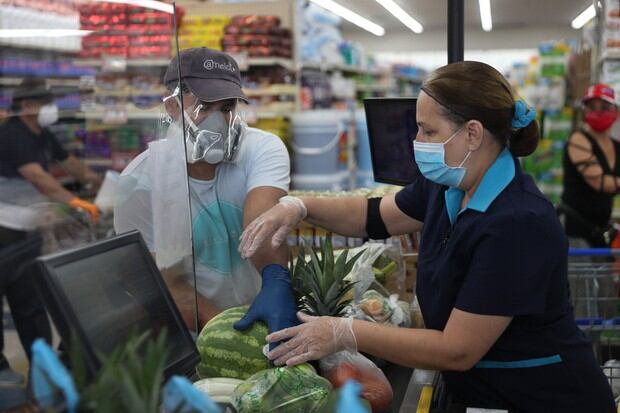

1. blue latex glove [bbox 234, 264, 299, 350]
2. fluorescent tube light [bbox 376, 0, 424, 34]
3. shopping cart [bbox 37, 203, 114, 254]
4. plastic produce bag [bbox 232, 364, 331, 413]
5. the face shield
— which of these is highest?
fluorescent tube light [bbox 376, 0, 424, 34]

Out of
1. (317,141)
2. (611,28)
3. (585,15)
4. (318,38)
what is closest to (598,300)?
(585,15)

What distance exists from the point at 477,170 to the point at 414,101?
69 cm

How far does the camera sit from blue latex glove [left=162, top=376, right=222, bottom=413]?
938 mm

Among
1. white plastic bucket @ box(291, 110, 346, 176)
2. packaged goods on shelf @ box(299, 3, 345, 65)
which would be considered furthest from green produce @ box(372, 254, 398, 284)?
packaged goods on shelf @ box(299, 3, 345, 65)

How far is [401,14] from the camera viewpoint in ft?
9.52

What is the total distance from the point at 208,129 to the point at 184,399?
4.31ft

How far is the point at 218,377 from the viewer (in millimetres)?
1646

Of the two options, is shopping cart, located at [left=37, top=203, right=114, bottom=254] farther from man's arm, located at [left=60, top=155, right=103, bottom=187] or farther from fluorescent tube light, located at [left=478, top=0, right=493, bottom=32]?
fluorescent tube light, located at [left=478, top=0, right=493, bottom=32]

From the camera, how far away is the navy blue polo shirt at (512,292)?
1676 mm

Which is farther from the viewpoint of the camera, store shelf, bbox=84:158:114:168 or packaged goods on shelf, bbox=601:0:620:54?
packaged goods on shelf, bbox=601:0:620:54

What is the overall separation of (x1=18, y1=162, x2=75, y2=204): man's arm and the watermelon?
458mm

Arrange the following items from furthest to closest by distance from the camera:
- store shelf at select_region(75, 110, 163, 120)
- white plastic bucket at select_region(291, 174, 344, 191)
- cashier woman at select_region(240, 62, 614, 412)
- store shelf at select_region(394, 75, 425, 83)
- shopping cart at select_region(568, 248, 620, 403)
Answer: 1. store shelf at select_region(394, 75, 425, 83)
2. white plastic bucket at select_region(291, 174, 344, 191)
3. shopping cart at select_region(568, 248, 620, 403)
4. store shelf at select_region(75, 110, 163, 120)
5. cashier woman at select_region(240, 62, 614, 412)

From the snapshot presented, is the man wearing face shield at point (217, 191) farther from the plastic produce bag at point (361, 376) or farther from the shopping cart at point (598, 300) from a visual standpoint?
the shopping cart at point (598, 300)

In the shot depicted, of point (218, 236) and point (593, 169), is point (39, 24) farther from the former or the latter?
point (593, 169)
